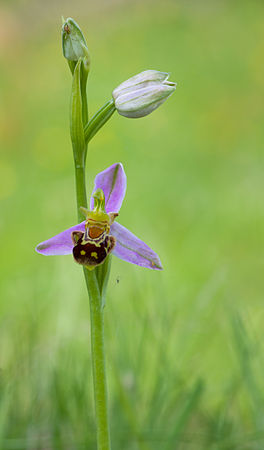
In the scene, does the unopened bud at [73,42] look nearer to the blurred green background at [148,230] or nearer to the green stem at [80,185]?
the green stem at [80,185]

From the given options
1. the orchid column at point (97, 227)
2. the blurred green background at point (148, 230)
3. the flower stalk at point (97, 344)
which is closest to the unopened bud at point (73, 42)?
the orchid column at point (97, 227)

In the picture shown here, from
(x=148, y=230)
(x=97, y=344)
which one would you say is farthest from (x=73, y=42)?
(x=148, y=230)

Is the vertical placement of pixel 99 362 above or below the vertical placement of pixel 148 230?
below

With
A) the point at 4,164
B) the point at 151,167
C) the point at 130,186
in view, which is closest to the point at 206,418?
the point at 130,186

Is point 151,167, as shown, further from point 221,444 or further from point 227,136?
point 221,444

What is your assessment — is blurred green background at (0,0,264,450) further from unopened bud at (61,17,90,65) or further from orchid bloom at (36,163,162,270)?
unopened bud at (61,17,90,65)

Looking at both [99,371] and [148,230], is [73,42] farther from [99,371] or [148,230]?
[148,230]

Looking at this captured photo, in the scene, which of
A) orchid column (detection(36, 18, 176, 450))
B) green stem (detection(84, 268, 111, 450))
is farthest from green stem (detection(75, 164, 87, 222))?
green stem (detection(84, 268, 111, 450))
